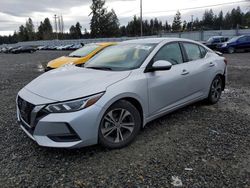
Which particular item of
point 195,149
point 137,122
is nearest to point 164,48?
point 137,122

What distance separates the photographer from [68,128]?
3021mm

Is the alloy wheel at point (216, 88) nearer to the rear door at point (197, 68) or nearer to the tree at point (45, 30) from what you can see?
the rear door at point (197, 68)

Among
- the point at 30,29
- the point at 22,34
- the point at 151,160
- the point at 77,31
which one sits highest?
the point at 30,29

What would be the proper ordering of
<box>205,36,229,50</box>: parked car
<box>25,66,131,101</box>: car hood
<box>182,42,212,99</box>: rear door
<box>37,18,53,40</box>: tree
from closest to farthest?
1. <box>25,66,131,101</box>: car hood
2. <box>182,42,212,99</box>: rear door
3. <box>205,36,229,50</box>: parked car
4. <box>37,18,53,40</box>: tree

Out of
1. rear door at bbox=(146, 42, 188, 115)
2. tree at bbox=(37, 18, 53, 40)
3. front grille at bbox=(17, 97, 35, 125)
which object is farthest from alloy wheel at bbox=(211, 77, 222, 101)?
tree at bbox=(37, 18, 53, 40)

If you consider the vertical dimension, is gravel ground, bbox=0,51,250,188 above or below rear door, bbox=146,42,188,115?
below

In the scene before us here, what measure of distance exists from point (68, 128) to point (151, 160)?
1116mm

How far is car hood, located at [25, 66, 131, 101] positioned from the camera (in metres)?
3.19

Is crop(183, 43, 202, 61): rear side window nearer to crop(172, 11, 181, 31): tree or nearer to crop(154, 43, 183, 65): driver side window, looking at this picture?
crop(154, 43, 183, 65): driver side window

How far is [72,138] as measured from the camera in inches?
122

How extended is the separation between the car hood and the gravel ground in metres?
0.82

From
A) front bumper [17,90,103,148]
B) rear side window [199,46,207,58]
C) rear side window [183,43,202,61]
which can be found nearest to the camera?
front bumper [17,90,103,148]

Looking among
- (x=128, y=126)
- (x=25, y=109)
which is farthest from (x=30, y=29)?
(x=128, y=126)

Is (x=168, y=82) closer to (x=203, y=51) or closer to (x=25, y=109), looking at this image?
(x=203, y=51)
